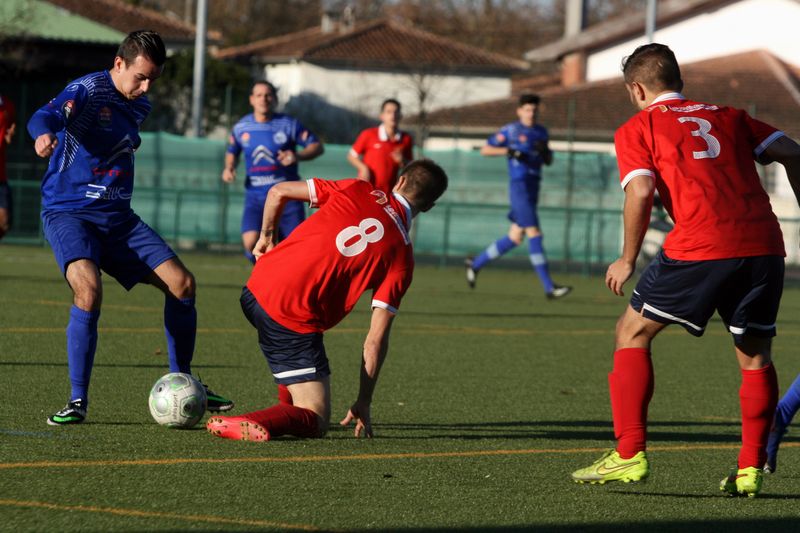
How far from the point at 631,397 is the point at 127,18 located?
148 feet

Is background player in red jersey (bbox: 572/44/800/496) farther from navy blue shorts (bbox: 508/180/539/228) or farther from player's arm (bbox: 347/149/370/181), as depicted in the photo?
navy blue shorts (bbox: 508/180/539/228)

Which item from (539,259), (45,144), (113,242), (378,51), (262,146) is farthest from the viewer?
(378,51)

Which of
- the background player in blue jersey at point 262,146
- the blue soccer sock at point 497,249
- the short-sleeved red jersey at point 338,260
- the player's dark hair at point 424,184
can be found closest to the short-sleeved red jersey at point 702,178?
the player's dark hair at point 424,184

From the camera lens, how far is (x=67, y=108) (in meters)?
6.71

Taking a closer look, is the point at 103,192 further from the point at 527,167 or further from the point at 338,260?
the point at 527,167

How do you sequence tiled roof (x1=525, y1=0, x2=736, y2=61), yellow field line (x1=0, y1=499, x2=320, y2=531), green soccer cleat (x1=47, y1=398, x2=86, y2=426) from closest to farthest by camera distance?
yellow field line (x1=0, y1=499, x2=320, y2=531), green soccer cleat (x1=47, y1=398, x2=86, y2=426), tiled roof (x1=525, y1=0, x2=736, y2=61)

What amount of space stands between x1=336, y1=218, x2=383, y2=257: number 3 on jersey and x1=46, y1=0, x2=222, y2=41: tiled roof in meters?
40.0

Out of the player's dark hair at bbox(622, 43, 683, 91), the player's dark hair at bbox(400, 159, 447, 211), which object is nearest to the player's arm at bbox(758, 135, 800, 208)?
the player's dark hair at bbox(622, 43, 683, 91)

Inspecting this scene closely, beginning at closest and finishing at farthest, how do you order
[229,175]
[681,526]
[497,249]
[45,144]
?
[681,526], [45,144], [229,175], [497,249]

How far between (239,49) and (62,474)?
49.7m

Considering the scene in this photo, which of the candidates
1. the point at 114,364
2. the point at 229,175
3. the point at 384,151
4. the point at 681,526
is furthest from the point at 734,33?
the point at 681,526

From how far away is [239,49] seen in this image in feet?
177

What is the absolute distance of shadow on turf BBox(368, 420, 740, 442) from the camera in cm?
704

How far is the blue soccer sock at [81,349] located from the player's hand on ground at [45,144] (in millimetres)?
879
